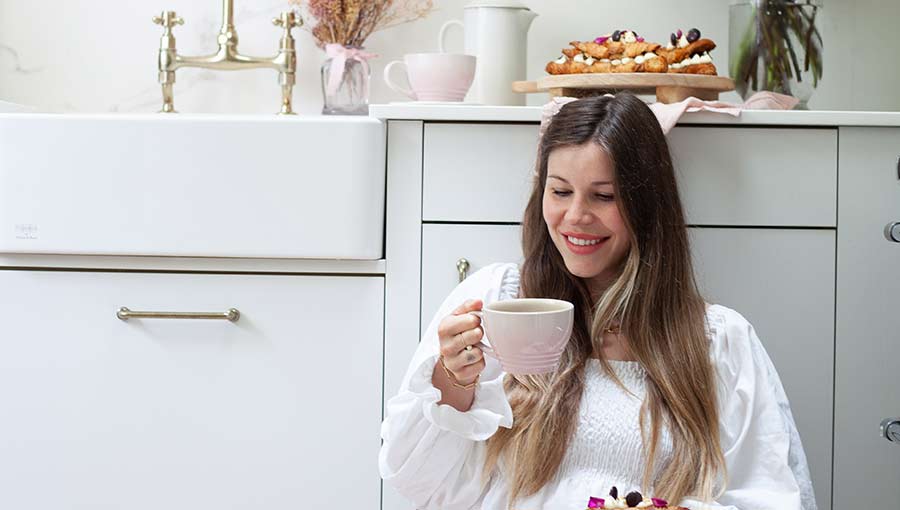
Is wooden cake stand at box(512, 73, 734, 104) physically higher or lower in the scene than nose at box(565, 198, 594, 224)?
higher

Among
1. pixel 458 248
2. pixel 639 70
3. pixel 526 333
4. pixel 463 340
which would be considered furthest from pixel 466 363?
pixel 639 70

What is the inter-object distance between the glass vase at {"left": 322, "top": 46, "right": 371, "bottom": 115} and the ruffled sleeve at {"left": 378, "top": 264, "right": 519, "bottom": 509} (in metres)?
0.67

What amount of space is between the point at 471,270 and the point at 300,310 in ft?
0.89

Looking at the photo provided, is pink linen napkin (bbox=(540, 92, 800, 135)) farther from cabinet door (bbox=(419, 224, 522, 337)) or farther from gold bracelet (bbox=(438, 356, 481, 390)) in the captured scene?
gold bracelet (bbox=(438, 356, 481, 390))

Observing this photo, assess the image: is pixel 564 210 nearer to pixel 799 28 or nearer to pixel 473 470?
pixel 473 470

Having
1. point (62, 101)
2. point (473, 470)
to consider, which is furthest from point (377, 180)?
point (62, 101)

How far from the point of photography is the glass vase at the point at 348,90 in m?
1.96

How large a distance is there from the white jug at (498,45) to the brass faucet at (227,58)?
0.99ft

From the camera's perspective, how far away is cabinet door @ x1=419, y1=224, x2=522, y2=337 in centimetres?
165

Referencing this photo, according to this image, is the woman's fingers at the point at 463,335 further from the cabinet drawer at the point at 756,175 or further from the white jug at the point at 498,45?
the white jug at the point at 498,45

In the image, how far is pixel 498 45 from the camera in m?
1.92

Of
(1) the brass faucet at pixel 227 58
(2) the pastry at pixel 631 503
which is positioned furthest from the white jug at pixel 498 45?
(2) the pastry at pixel 631 503

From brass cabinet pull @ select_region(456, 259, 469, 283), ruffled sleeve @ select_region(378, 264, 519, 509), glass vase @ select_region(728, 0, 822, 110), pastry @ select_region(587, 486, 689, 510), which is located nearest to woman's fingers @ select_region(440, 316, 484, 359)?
ruffled sleeve @ select_region(378, 264, 519, 509)

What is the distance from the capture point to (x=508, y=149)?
1.64 metres
